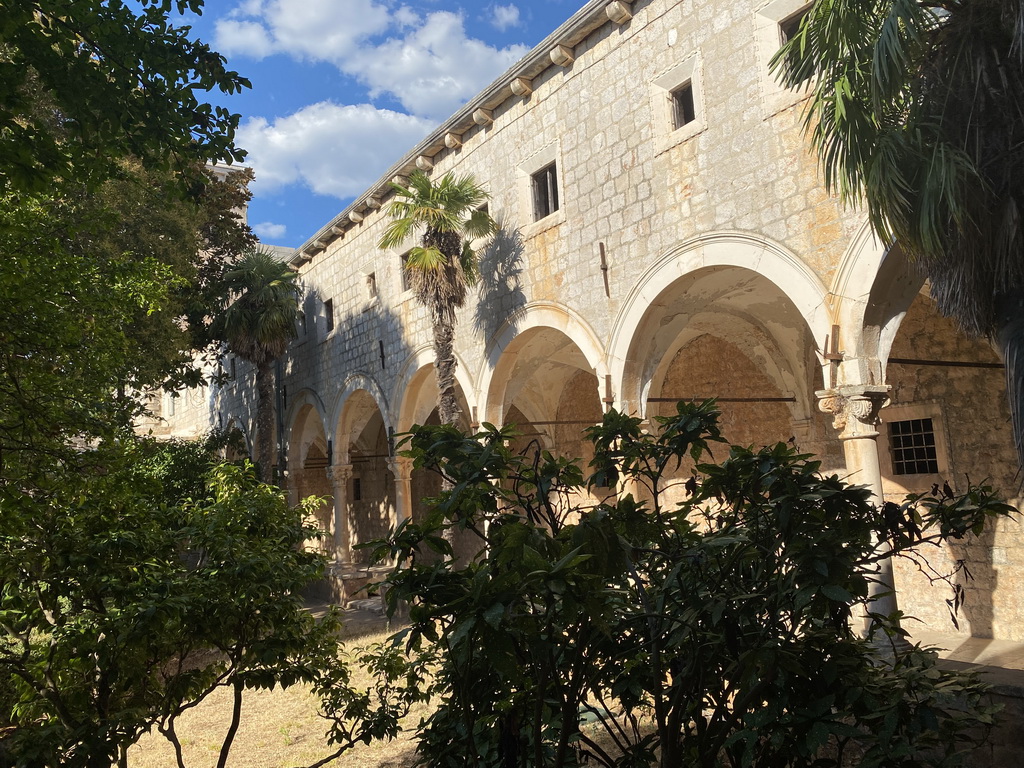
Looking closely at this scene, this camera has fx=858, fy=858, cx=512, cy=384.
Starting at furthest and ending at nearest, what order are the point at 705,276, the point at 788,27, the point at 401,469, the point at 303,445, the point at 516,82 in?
the point at 303,445, the point at 401,469, the point at 516,82, the point at 705,276, the point at 788,27

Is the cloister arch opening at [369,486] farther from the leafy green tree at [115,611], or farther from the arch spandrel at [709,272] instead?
the leafy green tree at [115,611]

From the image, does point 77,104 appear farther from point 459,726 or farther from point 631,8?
point 631,8

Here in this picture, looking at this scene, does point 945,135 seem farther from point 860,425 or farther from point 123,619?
point 123,619

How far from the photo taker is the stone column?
1739cm

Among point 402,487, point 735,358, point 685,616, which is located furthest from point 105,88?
point 402,487

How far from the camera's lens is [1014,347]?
4.76m

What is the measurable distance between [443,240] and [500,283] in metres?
0.99

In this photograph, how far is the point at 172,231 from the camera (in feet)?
45.0

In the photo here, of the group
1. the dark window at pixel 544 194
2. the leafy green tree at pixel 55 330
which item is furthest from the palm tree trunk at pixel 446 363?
the leafy green tree at pixel 55 330

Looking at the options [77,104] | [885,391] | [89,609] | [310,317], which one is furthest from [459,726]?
[310,317]

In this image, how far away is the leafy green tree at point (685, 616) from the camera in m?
2.36

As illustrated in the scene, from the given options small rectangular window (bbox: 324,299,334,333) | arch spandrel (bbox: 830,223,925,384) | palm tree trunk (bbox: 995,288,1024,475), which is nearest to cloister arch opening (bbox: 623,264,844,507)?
arch spandrel (bbox: 830,223,925,384)

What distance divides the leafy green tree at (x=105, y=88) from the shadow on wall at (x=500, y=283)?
7.64 meters

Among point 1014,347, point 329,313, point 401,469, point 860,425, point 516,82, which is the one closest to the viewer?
point 1014,347
